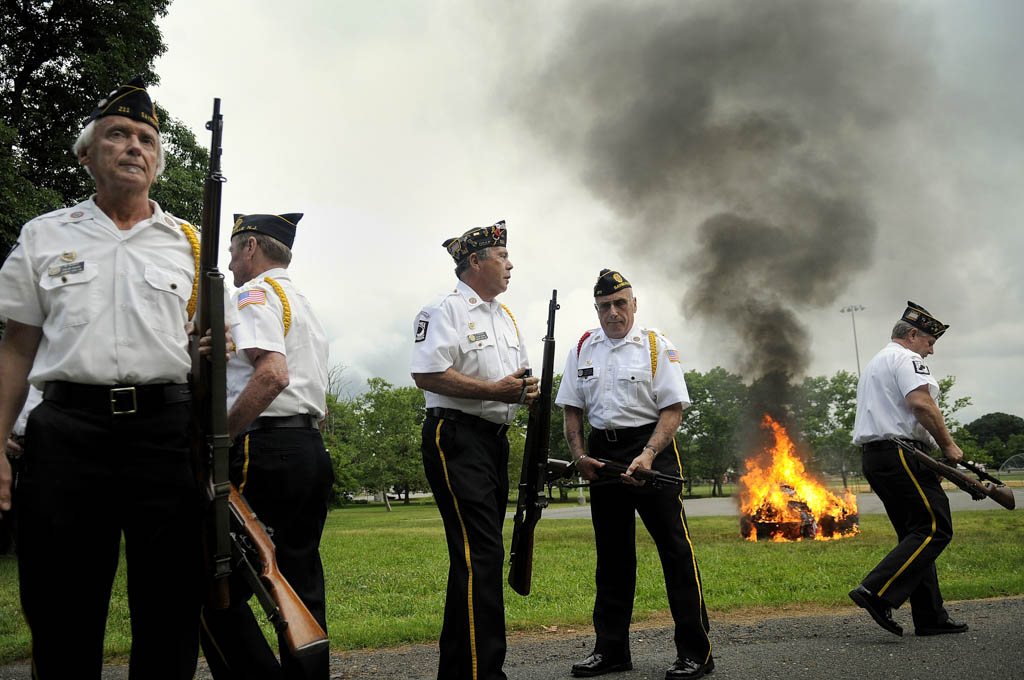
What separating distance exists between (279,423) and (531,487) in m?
1.58

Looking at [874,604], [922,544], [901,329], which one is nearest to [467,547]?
[874,604]

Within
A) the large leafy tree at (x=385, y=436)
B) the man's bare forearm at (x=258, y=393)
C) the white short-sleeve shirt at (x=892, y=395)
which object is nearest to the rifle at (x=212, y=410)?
the man's bare forearm at (x=258, y=393)

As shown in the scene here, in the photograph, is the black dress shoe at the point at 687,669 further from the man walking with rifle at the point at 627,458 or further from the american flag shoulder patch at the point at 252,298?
the american flag shoulder patch at the point at 252,298

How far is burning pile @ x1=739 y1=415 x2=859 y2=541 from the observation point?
1678 centimetres

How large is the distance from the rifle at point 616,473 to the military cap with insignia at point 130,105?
298 centimetres

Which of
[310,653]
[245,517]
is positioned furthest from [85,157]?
[310,653]

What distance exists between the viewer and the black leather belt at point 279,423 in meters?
3.80

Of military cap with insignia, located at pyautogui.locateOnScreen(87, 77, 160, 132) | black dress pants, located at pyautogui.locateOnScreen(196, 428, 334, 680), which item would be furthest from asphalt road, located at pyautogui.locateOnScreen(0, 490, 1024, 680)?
military cap with insignia, located at pyautogui.locateOnScreen(87, 77, 160, 132)

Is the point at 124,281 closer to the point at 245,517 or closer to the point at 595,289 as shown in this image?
the point at 245,517

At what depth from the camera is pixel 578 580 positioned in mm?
9914

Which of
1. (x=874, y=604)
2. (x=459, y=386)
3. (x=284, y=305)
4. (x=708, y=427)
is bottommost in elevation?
(x=874, y=604)

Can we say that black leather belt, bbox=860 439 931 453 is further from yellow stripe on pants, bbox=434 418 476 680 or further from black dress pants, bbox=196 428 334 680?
black dress pants, bbox=196 428 334 680

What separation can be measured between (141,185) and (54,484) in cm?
109

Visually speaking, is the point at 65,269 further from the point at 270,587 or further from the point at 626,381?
the point at 626,381
